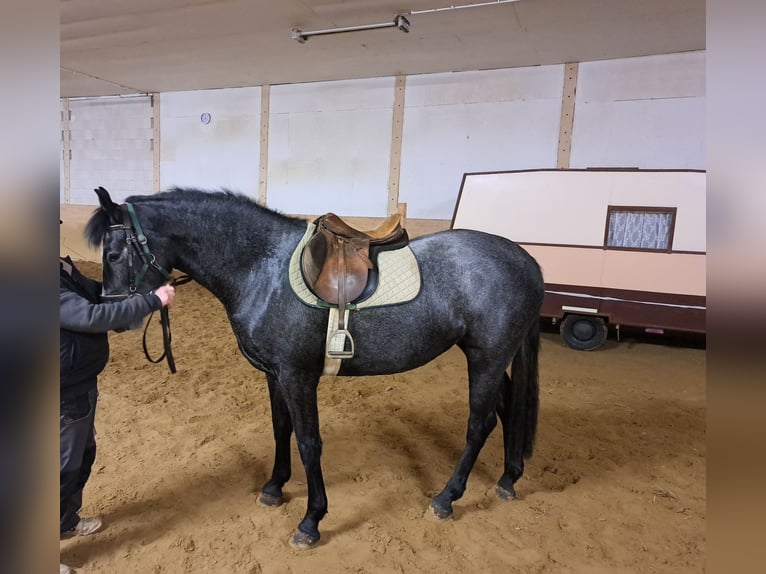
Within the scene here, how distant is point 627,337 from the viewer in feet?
16.1

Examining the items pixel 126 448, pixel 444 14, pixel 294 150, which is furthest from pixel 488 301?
pixel 294 150

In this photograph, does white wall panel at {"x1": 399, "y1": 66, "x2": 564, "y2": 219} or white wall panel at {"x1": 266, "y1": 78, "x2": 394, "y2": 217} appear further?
white wall panel at {"x1": 266, "y1": 78, "x2": 394, "y2": 217}

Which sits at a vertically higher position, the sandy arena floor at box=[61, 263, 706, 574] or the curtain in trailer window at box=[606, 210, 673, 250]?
the curtain in trailer window at box=[606, 210, 673, 250]

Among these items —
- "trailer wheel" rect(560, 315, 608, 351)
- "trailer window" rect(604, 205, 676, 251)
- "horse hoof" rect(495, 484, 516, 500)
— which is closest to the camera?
"horse hoof" rect(495, 484, 516, 500)

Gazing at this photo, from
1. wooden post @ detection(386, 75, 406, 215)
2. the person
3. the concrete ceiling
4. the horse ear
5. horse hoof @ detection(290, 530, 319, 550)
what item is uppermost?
the concrete ceiling

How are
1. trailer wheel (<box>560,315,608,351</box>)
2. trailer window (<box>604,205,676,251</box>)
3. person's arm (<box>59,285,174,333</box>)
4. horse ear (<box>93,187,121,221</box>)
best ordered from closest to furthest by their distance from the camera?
person's arm (<box>59,285,174,333</box>)
horse ear (<box>93,187,121,221</box>)
trailer window (<box>604,205,676,251</box>)
trailer wheel (<box>560,315,608,351</box>)

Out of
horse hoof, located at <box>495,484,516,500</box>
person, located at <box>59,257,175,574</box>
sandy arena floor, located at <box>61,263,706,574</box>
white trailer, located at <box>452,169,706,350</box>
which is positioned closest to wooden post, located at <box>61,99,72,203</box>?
sandy arena floor, located at <box>61,263,706,574</box>

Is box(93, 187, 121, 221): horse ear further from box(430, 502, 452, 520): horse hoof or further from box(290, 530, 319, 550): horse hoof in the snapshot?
box(430, 502, 452, 520): horse hoof

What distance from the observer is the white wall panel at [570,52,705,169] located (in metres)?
4.61

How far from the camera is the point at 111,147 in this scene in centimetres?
786

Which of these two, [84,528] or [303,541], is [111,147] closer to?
[84,528]

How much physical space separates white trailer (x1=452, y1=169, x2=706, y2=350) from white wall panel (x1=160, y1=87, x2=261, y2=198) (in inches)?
163

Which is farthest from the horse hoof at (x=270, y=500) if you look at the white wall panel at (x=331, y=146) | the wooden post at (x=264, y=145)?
the wooden post at (x=264, y=145)

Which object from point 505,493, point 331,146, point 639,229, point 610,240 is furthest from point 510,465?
point 331,146
